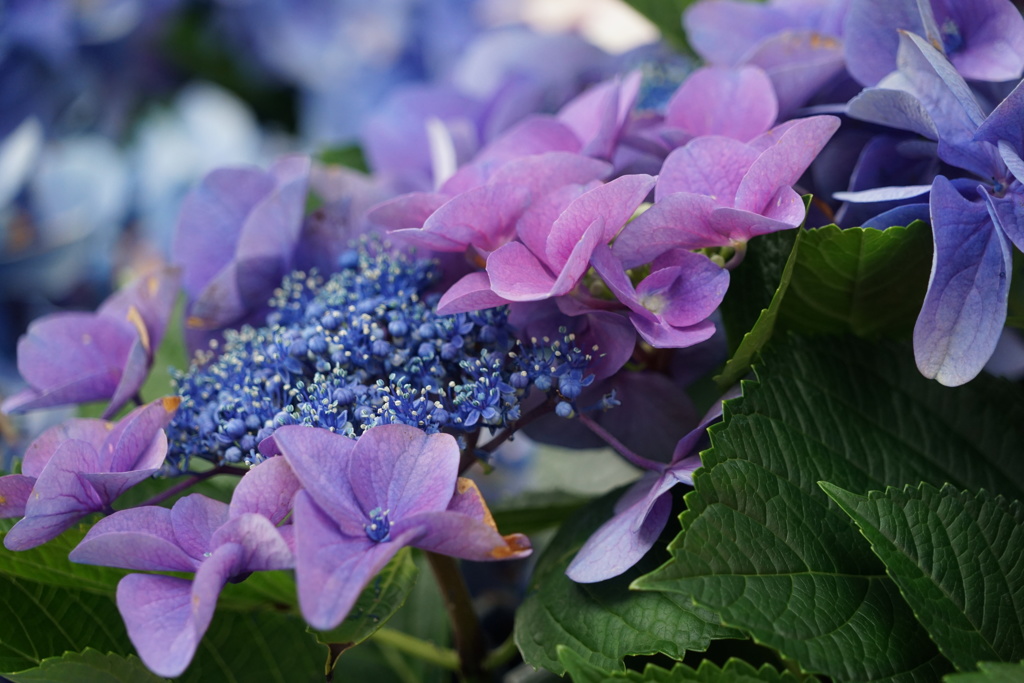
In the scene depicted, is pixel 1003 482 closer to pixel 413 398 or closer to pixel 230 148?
pixel 413 398

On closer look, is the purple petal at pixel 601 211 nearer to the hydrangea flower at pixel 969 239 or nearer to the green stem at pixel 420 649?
the hydrangea flower at pixel 969 239

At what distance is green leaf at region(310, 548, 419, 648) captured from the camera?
1.19ft

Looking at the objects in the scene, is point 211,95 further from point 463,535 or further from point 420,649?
point 463,535

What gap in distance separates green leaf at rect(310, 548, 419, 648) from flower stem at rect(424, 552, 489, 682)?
0.03 m

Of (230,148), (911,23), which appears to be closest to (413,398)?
(911,23)

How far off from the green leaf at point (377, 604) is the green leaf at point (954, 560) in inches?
6.9

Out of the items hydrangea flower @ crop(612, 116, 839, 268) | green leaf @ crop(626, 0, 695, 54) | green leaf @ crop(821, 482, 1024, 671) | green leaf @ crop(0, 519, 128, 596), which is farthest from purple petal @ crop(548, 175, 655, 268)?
green leaf @ crop(626, 0, 695, 54)

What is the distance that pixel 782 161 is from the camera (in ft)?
1.08

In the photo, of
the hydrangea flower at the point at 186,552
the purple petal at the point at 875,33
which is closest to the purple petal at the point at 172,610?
the hydrangea flower at the point at 186,552

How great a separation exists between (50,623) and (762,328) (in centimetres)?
32

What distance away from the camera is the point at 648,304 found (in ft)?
1.15

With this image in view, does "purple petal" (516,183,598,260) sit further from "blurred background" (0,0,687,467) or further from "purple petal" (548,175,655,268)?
"blurred background" (0,0,687,467)

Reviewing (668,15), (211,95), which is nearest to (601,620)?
(668,15)

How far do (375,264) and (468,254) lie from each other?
1.9 inches
